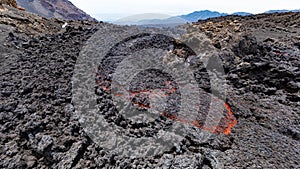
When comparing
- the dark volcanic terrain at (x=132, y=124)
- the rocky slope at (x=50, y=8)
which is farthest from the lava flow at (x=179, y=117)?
the rocky slope at (x=50, y=8)

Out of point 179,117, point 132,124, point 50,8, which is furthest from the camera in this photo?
point 50,8

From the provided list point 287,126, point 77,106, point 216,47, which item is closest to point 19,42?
point 77,106

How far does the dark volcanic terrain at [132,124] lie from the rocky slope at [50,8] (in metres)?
51.5

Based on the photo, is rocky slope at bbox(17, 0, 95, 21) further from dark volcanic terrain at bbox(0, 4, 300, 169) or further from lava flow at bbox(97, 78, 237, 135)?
lava flow at bbox(97, 78, 237, 135)

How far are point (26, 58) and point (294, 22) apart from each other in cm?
1382

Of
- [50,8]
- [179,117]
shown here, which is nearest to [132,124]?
[179,117]

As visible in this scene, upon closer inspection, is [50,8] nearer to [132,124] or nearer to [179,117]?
[132,124]

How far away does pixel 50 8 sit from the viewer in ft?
194

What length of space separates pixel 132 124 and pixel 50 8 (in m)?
62.6

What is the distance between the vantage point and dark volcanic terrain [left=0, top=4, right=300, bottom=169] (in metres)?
4.45

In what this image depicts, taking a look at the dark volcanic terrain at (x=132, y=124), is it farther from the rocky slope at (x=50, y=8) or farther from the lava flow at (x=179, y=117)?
the rocky slope at (x=50, y=8)

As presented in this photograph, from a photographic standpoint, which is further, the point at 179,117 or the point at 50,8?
the point at 50,8

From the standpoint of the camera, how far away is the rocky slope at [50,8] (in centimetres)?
5588

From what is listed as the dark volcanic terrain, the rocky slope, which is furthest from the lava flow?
the rocky slope
